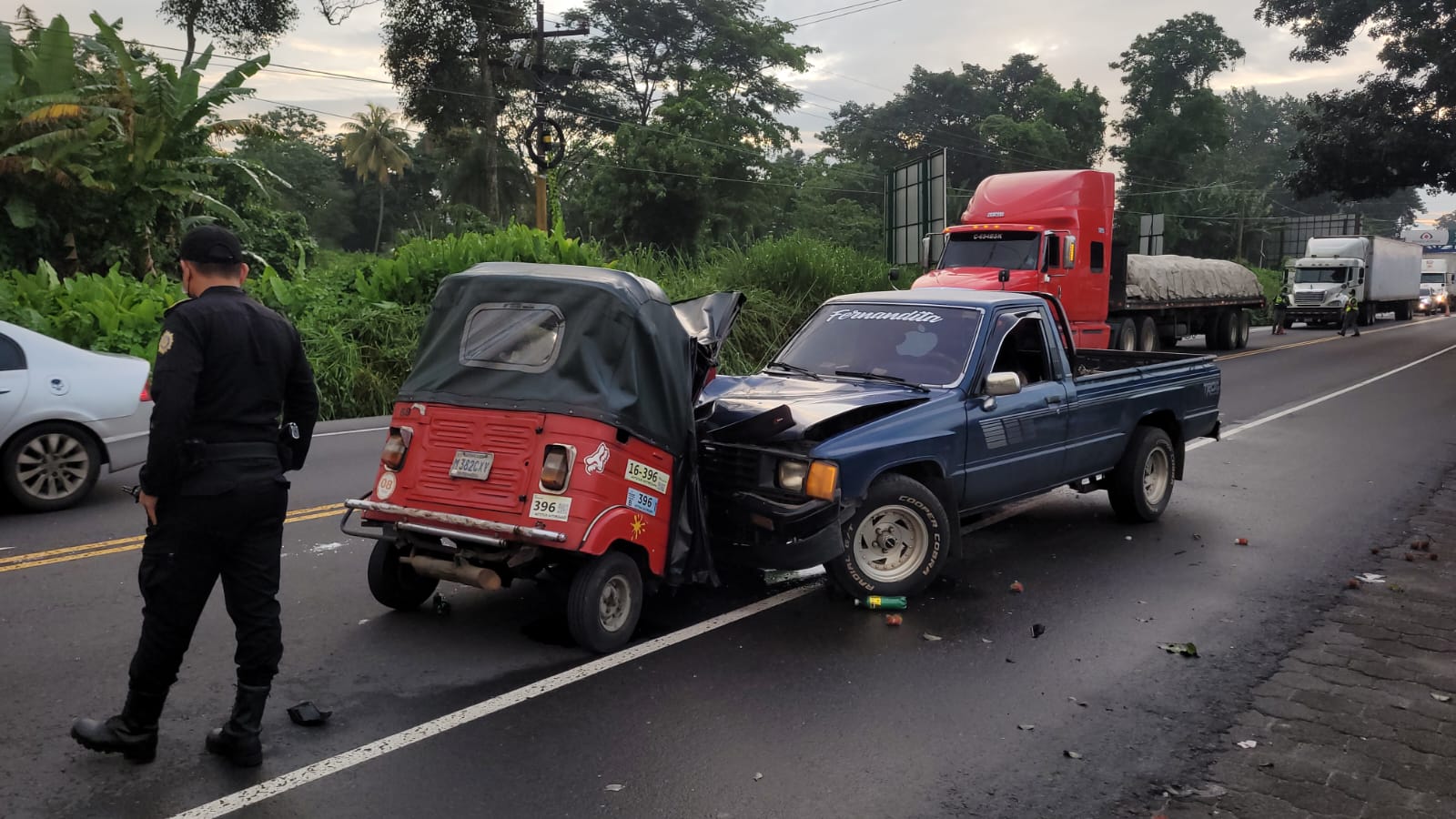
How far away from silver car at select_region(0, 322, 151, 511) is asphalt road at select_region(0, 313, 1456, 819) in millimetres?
344

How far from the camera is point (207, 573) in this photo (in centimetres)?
409

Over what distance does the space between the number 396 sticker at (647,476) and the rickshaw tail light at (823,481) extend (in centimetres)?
77

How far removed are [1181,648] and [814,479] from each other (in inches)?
82.3

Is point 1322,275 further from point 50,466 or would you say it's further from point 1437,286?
point 50,466

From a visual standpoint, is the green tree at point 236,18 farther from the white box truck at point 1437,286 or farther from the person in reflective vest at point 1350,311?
the white box truck at point 1437,286

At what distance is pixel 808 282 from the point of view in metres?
20.1

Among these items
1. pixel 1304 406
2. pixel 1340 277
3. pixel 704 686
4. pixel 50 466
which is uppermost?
pixel 1340 277

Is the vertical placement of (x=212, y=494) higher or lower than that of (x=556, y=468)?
higher

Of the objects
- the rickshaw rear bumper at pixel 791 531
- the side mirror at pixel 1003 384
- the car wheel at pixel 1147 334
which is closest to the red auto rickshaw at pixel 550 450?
the rickshaw rear bumper at pixel 791 531

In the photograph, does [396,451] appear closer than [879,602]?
Yes

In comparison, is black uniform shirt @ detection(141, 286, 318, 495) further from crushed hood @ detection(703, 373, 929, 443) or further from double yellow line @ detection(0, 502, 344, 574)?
double yellow line @ detection(0, 502, 344, 574)

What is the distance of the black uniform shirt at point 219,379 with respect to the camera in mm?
3912

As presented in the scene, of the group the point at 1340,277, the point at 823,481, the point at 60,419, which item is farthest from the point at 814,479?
the point at 1340,277

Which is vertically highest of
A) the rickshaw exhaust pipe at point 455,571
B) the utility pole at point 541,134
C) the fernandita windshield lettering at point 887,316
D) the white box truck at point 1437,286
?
the utility pole at point 541,134
